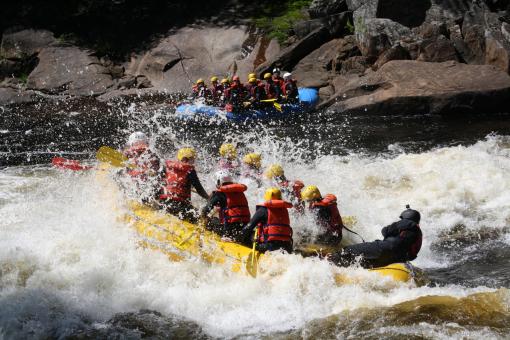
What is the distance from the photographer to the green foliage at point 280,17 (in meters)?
20.4

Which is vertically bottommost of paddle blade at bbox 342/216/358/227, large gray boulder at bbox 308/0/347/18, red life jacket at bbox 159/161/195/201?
large gray boulder at bbox 308/0/347/18

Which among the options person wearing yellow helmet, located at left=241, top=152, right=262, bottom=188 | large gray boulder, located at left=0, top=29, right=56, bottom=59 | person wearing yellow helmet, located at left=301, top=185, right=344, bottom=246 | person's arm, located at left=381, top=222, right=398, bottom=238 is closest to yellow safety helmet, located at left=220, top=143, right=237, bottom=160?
person wearing yellow helmet, located at left=241, top=152, right=262, bottom=188

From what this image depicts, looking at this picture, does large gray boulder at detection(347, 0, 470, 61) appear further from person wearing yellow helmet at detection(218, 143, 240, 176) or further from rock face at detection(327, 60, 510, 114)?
person wearing yellow helmet at detection(218, 143, 240, 176)

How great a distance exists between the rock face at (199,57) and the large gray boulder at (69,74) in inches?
50.1

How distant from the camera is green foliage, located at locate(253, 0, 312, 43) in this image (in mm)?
20391

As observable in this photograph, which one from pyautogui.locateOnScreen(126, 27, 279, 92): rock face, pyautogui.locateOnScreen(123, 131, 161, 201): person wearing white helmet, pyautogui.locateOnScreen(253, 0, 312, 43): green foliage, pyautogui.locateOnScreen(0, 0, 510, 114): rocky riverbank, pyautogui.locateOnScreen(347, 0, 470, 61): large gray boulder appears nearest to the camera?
pyautogui.locateOnScreen(123, 131, 161, 201): person wearing white helmet

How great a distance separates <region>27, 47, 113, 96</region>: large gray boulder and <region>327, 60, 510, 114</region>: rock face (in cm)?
917

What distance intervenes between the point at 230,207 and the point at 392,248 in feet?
6.41

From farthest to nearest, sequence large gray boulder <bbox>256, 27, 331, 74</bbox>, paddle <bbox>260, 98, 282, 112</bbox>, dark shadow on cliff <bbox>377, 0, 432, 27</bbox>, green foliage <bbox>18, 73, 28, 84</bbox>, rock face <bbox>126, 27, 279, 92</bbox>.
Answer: green foliage <bbox>18, 73, 28, 84</bbox> < rock face <bbox>126, 27, 279, 92</bbox> < large gray boulder <bbox>256, 27, 331, 74</bbox> < dark shadow on cliff <bbox>377, 0, 432, 27</bbox> < paddle <bbox>260, 98, 282, 112</bbox>

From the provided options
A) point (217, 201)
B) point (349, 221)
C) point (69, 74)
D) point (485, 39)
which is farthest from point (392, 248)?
point (69, 74)

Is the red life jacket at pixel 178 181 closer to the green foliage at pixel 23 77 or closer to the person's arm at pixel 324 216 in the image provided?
the person's arm at pixel 324 216

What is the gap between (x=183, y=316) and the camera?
6.28m

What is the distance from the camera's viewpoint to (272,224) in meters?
6.52

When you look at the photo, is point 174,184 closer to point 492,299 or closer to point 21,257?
point 21,257
